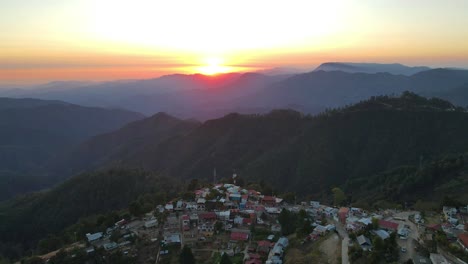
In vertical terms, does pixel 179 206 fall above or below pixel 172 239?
below

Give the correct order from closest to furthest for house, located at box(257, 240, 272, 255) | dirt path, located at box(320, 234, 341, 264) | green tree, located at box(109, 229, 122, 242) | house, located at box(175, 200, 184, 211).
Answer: dirt path, located at box(320, 234, 341, 264)
house, located at box(257, 240, 272, 255)
green tree, located at box(109, 229, 122, 242)
house, located at box(175, 200, 184, 211)

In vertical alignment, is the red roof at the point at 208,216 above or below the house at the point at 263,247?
below

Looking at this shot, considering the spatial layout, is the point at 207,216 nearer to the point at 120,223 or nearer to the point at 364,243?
the point at 120,223

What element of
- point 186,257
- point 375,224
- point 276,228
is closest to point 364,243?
point 375,224

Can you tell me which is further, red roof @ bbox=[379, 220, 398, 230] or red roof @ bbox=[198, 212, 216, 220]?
red roof @ bbox=[198, 212, 216, 220]

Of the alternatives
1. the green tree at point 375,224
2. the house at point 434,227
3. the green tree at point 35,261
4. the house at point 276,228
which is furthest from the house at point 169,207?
the house at point 434,227


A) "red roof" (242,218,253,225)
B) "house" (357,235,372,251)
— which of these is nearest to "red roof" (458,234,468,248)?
"house" (357,235,372,251)

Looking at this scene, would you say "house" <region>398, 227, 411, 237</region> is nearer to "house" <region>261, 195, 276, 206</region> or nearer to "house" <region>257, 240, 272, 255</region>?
"house" <region>257, 240, 272, 255</region>

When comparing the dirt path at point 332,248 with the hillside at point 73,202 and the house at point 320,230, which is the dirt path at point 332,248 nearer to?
the house at point 320,230
